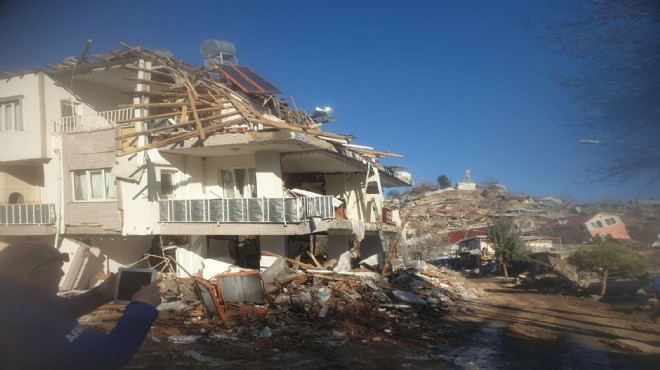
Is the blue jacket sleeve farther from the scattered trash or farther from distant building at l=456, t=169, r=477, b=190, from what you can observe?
distant building at l=456, t=169, r=477, b=190

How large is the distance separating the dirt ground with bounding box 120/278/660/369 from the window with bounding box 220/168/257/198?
8.08 metres

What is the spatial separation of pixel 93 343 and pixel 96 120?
712 inches

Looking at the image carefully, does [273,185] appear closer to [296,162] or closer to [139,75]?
[296,162]

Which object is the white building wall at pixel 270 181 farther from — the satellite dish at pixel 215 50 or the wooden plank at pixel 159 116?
the satellite dish at pixel 215 50

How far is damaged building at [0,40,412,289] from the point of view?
1580 cm

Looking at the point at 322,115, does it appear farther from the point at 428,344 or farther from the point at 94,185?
the point at 428,344

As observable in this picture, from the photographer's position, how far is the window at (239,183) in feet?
62.0

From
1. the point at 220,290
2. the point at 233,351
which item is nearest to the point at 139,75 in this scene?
the point at 220,290

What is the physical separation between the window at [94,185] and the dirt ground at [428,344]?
849cm

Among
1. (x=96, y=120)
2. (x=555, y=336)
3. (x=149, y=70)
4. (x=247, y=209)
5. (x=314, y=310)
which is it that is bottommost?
(x=555, y=336)

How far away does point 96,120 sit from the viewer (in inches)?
690

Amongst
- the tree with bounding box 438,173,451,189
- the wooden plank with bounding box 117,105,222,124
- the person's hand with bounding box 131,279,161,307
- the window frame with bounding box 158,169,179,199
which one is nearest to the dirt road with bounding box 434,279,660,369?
the person's hand with bounding box 131,279,161,307

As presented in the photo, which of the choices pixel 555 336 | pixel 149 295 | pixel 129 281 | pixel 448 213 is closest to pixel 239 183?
pixel 555 336

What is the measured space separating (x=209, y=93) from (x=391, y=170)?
36.6 feet
